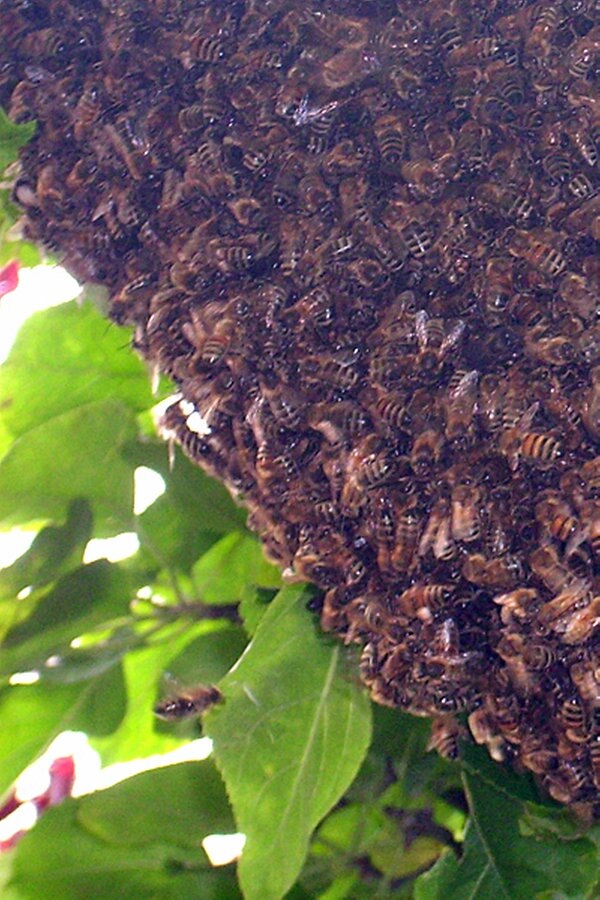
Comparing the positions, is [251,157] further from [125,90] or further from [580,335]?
[580,335]

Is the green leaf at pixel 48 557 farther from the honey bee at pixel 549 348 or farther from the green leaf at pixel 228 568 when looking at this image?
the honey bee at pixel 549 348

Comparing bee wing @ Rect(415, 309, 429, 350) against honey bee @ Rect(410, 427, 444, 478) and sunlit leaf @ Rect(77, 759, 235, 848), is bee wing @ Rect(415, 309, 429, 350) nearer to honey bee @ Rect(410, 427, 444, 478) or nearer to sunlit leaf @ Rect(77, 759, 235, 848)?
honey bee @ Rect(410, 427, 444, 478)

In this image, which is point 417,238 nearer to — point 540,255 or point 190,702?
point 540,255

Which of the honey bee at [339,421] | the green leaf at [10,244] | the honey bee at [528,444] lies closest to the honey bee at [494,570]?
the honey bee at [528,444]

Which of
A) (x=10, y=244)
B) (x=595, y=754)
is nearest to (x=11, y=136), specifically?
(x=10, y=244)

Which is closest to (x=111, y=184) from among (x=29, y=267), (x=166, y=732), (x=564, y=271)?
(x=29, y=267)

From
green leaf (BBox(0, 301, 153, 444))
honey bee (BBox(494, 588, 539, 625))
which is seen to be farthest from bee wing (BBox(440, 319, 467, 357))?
green leaf (BBox(0, 301, 153, 444))

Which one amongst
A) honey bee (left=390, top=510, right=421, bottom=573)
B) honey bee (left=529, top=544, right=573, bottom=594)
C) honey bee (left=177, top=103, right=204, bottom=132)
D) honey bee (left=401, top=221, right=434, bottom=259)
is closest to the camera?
honey bee (left=529, top=544, right=573, bottom=594)
